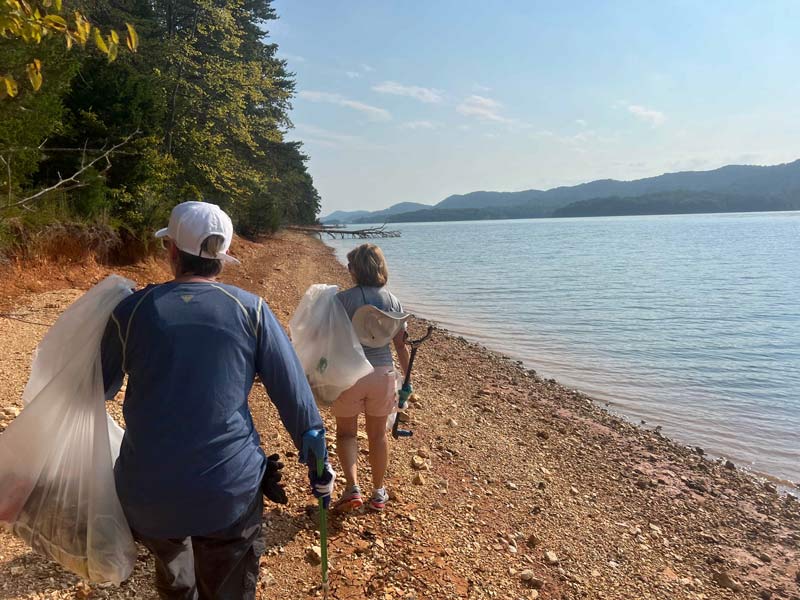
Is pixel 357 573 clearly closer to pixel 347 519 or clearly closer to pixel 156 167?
pixel 347 519

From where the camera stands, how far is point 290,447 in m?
4.93

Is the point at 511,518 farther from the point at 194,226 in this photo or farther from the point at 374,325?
the point at 194,226

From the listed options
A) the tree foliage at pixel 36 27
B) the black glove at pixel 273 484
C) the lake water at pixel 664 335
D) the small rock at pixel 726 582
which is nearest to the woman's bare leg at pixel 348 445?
the black glove at pixel 273 484

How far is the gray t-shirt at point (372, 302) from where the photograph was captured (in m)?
3.63

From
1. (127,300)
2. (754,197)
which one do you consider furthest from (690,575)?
(754,197)

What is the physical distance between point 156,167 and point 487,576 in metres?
12.0

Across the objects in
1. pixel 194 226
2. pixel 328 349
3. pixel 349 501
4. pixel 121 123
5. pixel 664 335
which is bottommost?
pixel 664 335

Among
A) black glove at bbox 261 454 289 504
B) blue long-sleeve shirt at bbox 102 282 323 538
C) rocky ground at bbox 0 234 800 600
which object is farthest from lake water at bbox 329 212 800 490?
blue long-sleeve shirt at bbox 102 282 323 538

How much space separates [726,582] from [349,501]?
124 inches

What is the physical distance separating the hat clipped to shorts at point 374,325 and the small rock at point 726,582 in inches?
134

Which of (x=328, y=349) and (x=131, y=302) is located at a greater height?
(x=131, y=302)

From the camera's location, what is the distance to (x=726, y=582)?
4.41m

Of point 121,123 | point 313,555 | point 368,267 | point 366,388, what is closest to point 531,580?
point 313,555

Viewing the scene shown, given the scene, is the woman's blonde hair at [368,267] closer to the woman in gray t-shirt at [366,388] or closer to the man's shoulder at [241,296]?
the woman in gray t-shirt at [366,388]
